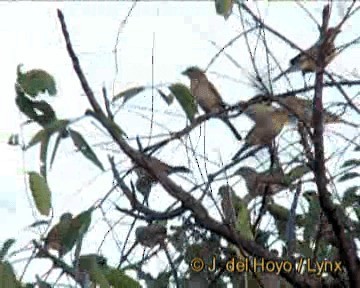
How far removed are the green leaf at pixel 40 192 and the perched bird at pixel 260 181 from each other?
19 centimetres

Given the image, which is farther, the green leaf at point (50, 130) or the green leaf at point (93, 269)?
the green leaf at point (93, 269)

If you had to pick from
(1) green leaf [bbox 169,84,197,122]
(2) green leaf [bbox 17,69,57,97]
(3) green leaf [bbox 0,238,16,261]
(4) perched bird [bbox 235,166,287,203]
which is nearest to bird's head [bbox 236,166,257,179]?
(4) perched bird [bbox 235,166,287,203]

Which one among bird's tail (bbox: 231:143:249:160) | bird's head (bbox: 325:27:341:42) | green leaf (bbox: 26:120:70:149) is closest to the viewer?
green leaf (bbox: 26:120:70:149)

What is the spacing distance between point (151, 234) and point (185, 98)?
0.17 m

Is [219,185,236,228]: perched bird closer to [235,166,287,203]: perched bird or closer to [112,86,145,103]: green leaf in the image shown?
[235,166,287,203]: perched bird

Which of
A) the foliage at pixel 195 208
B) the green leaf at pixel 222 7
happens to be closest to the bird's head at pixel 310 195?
the foliage at pixel 195 208

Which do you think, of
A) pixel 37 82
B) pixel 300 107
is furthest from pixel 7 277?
pixel 300 107

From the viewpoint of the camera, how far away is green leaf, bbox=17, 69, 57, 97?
2.14 ft

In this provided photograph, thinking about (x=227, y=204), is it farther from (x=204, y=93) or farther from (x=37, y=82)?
(x=37, y=82)

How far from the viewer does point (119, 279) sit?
0.67 metres

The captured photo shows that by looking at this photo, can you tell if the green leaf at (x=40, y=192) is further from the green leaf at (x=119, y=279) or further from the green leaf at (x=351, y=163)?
the green leaf at (x=351, y=163)

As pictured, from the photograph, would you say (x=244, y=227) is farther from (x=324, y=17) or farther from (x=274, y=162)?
(x=324, y=17)

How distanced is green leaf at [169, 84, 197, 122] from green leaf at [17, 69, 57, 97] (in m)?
0.15

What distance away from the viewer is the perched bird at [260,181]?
647 mm
